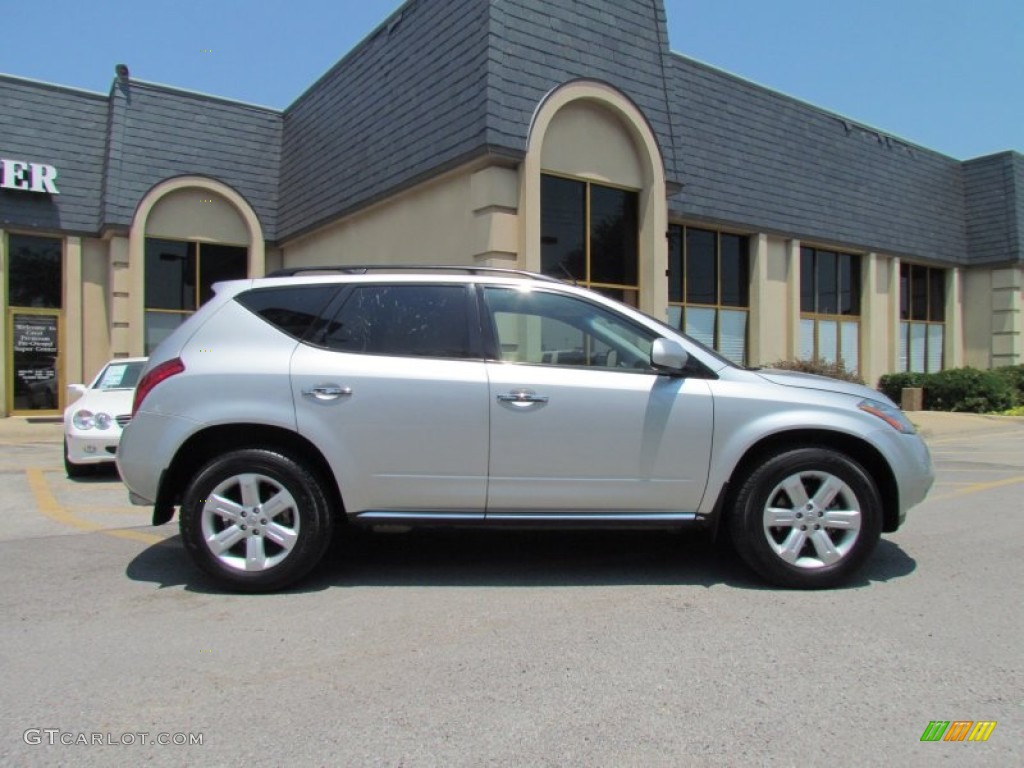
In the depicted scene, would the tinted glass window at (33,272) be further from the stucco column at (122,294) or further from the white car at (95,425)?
the white car at (95,425)

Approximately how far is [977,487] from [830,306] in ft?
37.5

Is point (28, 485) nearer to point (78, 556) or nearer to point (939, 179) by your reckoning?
point (78, 556)

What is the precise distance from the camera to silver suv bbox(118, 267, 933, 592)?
4316 mm

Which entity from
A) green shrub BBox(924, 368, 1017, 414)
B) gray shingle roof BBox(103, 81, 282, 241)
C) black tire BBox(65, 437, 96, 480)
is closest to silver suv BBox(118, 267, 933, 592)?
black tire BBox(65, 437, 96, 480)

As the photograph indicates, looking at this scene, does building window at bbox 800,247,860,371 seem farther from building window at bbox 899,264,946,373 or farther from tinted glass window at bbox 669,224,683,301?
tinted glass window at bbox 669,224,683,301

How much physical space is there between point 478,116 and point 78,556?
7678 millimetres

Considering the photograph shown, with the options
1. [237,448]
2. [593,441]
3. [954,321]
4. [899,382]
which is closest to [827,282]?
[899,382]

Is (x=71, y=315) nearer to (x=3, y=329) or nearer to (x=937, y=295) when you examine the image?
(x=3, y=329)

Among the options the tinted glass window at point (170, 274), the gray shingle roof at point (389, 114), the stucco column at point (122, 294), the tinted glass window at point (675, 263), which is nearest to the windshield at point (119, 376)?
the gray shingle roof at point (389, 114)

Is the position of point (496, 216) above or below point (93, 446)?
above

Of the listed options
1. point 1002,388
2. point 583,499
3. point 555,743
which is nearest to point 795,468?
point 583,499

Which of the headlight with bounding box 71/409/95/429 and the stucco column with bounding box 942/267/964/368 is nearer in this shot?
the headlight with bounding box 71/409/95/429

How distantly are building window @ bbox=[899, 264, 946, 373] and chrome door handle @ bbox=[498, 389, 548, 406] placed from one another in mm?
19341

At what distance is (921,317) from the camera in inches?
837
